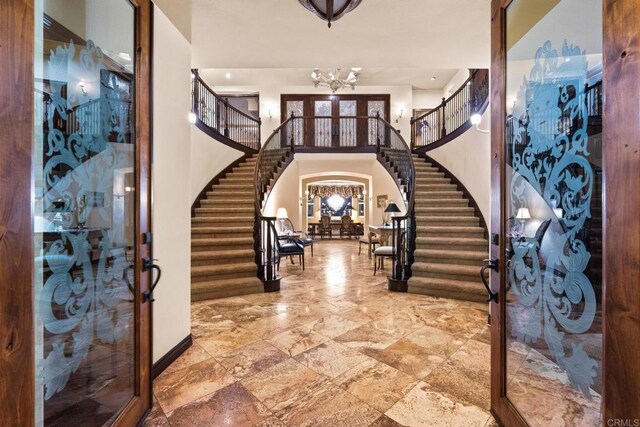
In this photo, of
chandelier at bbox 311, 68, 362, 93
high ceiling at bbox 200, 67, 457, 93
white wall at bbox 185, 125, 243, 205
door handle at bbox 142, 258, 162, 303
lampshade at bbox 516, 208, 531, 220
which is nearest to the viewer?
lampshade at bbox 516, 208, 531, 220

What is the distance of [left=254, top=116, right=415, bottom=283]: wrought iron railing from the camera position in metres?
→ 4.21

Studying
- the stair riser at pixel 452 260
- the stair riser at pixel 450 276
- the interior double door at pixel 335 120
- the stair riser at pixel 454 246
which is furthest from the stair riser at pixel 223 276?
the interior double door at pixel 335 120

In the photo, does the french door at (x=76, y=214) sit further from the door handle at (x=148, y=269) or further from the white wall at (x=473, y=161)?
the white wall at (x=473, y=161)

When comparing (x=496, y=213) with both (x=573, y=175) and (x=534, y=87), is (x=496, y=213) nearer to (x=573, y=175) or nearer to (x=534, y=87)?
(x=573, y=175)

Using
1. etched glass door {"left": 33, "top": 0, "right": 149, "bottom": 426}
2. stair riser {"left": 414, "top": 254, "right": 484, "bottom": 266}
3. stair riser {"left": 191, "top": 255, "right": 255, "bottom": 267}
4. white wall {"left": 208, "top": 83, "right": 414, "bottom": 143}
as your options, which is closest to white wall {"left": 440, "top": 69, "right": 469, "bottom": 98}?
white wall {"left": 208, "top": 83, "right": 414, "bottom": 143}

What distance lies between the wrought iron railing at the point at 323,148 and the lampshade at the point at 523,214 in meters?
2.70

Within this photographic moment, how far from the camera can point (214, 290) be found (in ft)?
12.3

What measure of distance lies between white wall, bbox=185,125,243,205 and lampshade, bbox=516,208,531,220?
545 cm

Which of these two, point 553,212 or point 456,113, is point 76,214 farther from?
point 456,113

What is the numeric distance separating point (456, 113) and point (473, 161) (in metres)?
2.27

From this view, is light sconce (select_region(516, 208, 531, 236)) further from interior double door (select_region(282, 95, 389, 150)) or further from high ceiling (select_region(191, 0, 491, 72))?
interior double door (select_region(282, 95, 389, 150))

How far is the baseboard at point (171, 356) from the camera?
6.44ft

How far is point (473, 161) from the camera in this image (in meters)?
5.25

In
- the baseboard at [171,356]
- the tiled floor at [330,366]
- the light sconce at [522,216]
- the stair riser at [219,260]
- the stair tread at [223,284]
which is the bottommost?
the tiled floor at [330,366]
